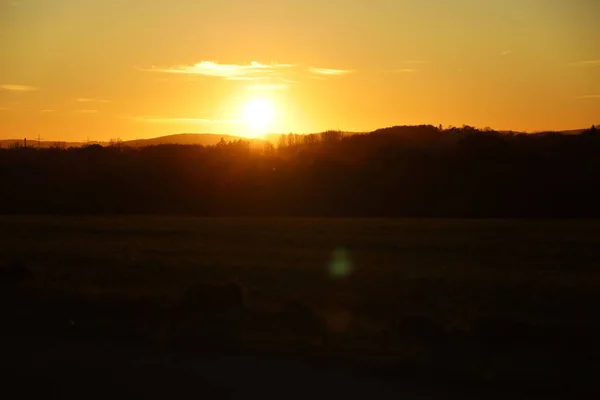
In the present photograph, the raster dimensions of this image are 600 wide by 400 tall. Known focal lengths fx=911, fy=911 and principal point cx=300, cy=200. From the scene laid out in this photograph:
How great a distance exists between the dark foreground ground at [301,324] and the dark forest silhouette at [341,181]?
27710 millimetres

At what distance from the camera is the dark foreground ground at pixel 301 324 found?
10523 millimetres

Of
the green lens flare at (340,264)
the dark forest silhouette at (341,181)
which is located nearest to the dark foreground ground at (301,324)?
the green lens flare at (340,264)

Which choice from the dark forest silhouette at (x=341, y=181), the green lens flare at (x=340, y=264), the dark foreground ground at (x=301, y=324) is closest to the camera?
the dark foreground ground at (x=301, y=324)

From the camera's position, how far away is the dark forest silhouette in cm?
5647

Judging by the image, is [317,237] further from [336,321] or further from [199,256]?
[336,321]

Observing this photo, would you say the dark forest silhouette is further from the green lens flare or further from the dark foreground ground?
the dark foreground ground

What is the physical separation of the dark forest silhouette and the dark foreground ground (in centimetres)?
2771

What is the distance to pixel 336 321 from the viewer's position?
1445 centimetres

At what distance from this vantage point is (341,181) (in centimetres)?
6006

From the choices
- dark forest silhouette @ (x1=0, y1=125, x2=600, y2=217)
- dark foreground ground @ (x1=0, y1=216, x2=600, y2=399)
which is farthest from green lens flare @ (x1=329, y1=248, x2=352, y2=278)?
dark forest silhouette @ (x1=0, y1=125, x2=600, y2=217)

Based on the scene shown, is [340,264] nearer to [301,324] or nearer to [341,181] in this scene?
[301,324]

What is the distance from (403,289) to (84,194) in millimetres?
47517

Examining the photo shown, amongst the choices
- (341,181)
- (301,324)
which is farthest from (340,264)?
(341,181)

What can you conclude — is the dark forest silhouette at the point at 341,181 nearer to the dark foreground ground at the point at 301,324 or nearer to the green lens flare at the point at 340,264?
the green lens flare at the point at 340,264
